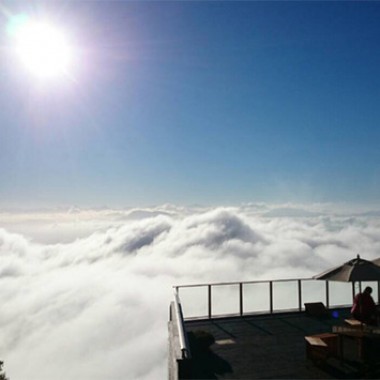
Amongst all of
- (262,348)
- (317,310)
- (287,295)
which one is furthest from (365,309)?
(287,295)

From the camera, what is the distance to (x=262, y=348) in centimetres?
1107

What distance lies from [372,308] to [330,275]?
1596mm

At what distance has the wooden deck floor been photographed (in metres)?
9.28

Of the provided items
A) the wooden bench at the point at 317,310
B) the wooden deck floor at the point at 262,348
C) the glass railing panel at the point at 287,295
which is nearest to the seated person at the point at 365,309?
the wooden deck floor at the point at 262,348

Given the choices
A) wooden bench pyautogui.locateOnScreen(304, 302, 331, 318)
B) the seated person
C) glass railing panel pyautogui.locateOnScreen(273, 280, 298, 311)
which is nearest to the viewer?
the seated person

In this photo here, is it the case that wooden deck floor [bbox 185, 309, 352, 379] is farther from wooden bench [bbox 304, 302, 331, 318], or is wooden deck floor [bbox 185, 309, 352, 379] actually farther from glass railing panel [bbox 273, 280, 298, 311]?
glass railing panel [bbox 273, 280, 298, 311]

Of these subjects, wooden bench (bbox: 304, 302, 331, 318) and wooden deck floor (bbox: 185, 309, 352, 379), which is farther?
wooden bench (bbox: 304, 302, 331, 318)

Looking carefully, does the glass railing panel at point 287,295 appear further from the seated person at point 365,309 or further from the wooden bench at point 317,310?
the seated person at point 365,309

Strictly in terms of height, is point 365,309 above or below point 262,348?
above

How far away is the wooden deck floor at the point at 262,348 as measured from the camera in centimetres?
928

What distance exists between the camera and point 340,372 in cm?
921

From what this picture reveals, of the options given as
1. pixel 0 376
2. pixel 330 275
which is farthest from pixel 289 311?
pixel 0 376

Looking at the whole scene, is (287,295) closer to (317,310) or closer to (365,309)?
Result: (317,310)

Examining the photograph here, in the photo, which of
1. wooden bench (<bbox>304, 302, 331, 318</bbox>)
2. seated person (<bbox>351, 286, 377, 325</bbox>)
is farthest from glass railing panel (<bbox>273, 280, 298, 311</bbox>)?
seated person (<bbox>351, 286, 377, 325</bbox>)
